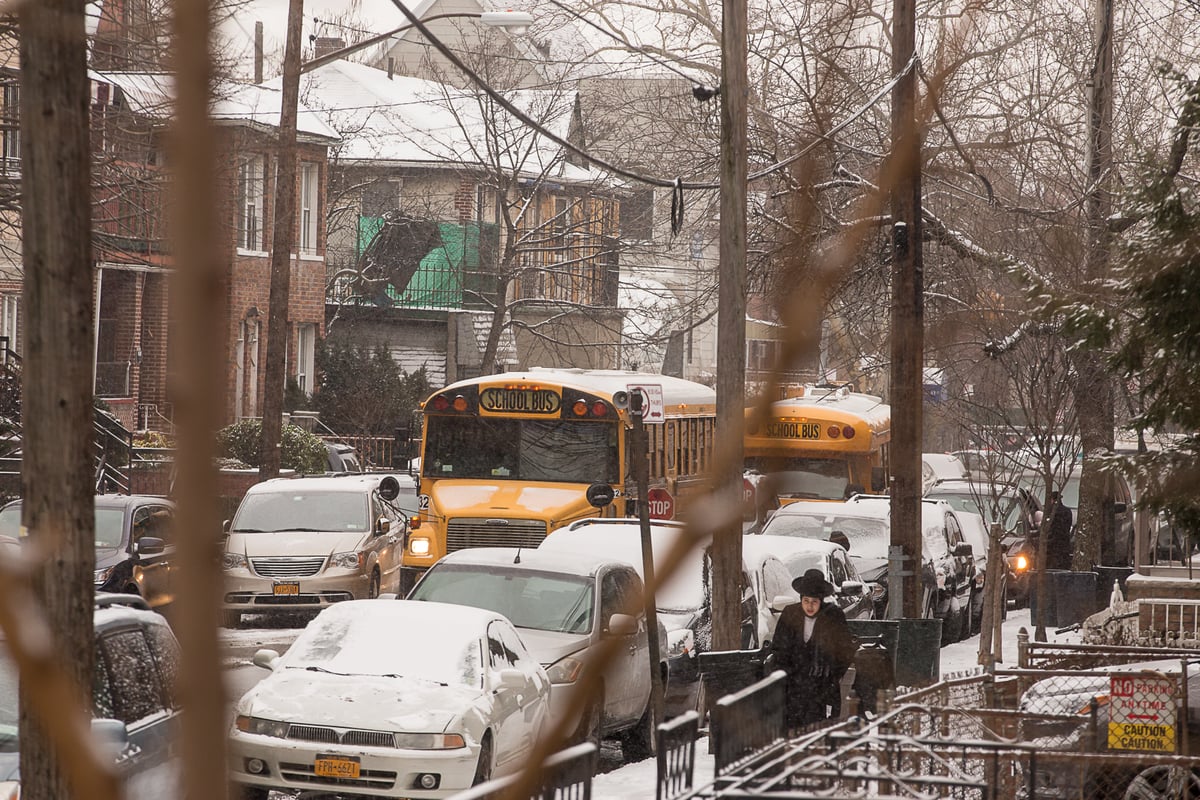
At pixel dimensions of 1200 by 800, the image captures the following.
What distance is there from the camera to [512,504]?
1845 centimetres

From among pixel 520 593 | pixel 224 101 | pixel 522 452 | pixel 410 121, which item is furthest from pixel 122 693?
pixel 410 121

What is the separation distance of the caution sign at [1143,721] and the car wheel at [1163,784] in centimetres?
16

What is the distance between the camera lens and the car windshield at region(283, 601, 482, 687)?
9.92m

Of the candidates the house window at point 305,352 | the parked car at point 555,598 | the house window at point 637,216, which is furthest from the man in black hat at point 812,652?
the house window at point 305,352

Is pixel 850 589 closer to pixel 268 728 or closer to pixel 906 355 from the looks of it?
pixel 906 355

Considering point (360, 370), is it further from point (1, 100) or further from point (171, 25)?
point (171, 25)

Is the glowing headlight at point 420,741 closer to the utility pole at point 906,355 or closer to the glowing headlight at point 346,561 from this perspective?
the utility pole at point 906,355

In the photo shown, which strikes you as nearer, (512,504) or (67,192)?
(67,192)

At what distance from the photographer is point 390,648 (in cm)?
→ 1015

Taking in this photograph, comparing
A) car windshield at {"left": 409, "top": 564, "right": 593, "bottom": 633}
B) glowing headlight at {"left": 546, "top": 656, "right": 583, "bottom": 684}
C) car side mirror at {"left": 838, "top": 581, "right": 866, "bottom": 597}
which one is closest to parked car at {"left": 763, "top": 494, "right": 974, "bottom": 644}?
car side mirror at {"left": 838, "top": 581, "right": 866, "bottom": 597}

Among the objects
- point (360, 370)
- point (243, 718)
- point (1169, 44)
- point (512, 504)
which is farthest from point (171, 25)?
point (360, 370)

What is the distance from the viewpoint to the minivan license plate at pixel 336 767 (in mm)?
9148

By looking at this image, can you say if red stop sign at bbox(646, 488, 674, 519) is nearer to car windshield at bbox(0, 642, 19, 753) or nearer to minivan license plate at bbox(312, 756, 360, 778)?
minivan license plate at bbox(312, 756, 360, 778)

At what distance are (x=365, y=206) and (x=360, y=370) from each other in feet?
27.2
